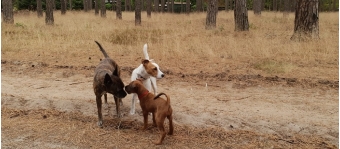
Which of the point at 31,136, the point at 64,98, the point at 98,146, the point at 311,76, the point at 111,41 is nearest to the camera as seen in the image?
the point at 98,146

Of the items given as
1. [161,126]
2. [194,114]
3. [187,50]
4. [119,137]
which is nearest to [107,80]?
[119,137]

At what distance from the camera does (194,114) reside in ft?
17.6

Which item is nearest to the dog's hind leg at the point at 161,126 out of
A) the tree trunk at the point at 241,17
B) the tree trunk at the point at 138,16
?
the tree trunk at the point at 241,17

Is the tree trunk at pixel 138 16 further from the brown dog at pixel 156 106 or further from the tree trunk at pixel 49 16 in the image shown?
the brown dog at pixel 156 106

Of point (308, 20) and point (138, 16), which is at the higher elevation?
point (138, 16)

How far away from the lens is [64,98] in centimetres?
625

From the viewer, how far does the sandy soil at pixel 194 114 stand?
14.5 feet

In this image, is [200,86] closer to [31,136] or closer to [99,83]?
[99,83]

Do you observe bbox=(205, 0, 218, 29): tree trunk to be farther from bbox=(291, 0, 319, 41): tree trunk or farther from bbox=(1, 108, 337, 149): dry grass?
bbox=(1, 108, 337, 149): dry grass

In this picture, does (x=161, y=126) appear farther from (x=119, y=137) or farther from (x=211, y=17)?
(x=211, y=17)

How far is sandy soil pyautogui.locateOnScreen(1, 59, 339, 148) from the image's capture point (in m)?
4.41

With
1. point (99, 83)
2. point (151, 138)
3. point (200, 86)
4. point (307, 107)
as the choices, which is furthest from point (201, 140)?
point (200, 86)

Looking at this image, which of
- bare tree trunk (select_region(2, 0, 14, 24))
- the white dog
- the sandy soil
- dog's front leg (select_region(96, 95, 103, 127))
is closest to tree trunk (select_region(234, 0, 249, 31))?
the sandy soil

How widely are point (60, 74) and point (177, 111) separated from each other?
12.8 feet
